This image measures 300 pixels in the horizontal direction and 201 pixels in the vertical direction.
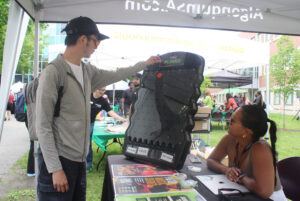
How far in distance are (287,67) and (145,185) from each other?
1239 centimetres

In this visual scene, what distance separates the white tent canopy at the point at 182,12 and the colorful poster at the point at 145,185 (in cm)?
159

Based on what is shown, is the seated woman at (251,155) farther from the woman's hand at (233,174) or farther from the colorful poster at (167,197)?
the colorful poster at (167,197)

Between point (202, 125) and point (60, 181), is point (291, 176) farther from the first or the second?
point (202, 125)

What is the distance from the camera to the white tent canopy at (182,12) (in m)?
2.12

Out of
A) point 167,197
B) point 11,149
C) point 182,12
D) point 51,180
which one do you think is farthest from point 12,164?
point 167,197

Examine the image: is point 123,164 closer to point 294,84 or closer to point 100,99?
point 100,99

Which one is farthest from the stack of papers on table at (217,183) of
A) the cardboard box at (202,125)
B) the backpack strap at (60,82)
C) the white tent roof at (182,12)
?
the cardboard box at (202,125)

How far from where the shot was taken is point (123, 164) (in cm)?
138

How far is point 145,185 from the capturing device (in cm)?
107

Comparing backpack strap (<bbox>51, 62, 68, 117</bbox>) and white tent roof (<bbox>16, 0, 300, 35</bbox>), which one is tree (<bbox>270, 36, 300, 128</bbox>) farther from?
backpack strap (<bbox>51, 62, 68, 117</bbox>)

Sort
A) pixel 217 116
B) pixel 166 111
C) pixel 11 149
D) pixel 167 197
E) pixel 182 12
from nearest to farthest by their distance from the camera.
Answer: pixel 167 197 < pixel 166 111 < pixel 182 12 < pixel 11 149 < pixel 217 116

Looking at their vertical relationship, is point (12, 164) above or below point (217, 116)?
below

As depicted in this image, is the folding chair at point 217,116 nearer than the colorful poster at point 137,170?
No

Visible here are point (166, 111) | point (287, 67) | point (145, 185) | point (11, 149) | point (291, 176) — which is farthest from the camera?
point (287, 67)
